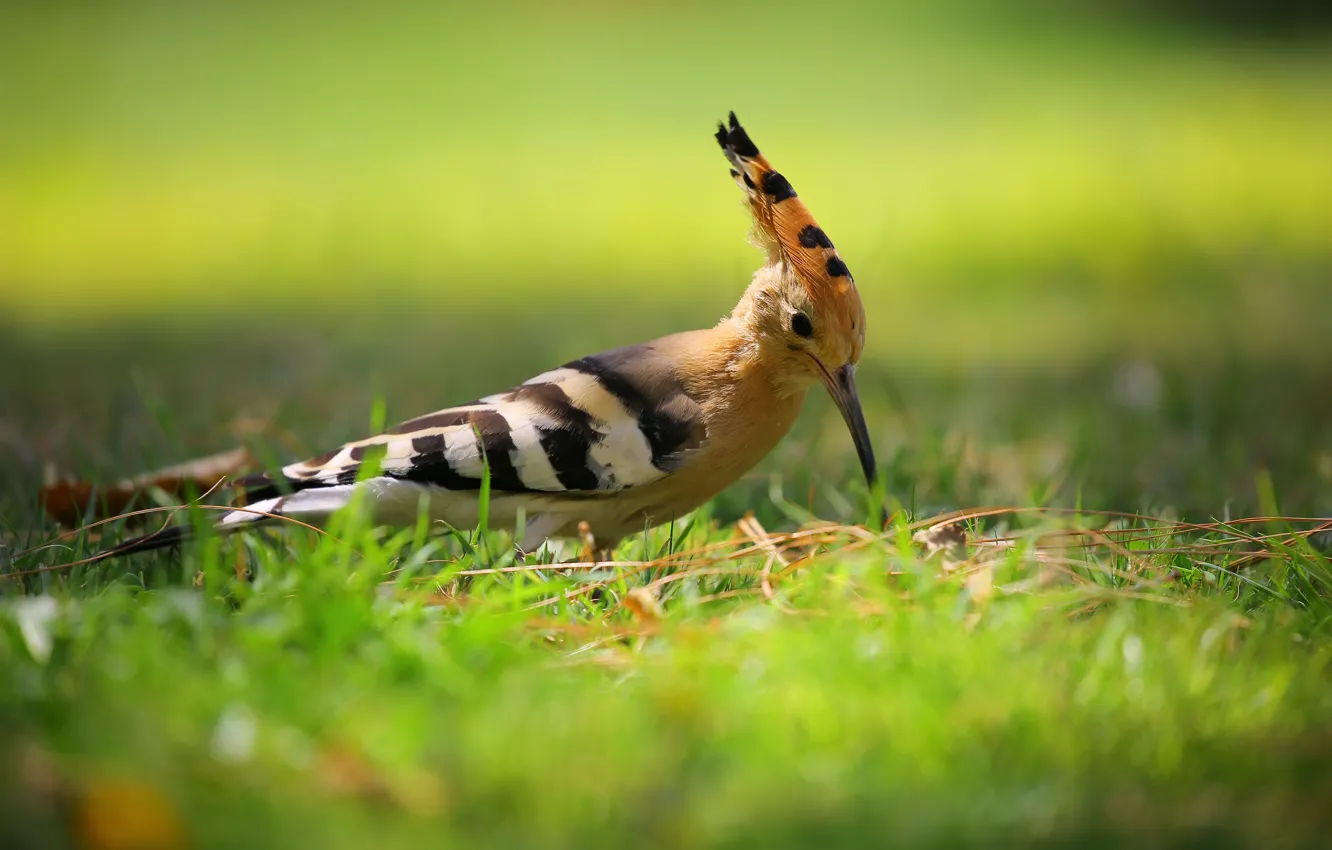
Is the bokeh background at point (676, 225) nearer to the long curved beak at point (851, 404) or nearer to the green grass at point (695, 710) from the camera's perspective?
the long curved beak at point (851, 404)

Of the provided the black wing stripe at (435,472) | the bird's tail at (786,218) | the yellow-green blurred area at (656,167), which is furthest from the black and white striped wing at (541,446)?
the yellow-green blurred area at (656,167)

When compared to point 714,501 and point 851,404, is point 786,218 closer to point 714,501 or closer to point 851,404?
point 851,404

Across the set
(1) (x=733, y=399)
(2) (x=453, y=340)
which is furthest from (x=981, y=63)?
(1) (x=733, y=399)

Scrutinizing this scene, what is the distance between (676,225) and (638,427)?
210 inches

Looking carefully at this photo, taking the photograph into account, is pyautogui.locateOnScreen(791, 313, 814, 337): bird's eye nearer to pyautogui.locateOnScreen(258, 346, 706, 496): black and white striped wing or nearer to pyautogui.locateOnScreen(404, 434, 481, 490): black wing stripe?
pyautogui.locateOnScreen(258, 346, 706, 496): black and white striped wing

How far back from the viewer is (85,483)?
3281 millimetres

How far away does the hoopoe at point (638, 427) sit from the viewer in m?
2.83

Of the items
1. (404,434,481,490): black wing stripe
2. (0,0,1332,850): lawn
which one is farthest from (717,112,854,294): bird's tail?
(404,434,481,490): black wing stripe

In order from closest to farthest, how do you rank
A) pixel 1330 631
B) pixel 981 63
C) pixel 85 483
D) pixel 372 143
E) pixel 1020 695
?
pixel 1020 695 < pixel 1330 631 < pixel 85 483 < pixel 372 143 < pixel 981 63

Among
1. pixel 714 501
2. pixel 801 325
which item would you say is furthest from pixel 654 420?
pixel 714 501

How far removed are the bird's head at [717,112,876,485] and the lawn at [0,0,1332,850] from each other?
0.34m

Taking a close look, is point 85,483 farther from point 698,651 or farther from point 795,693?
point 795,693

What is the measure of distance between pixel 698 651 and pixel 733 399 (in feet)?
3.21

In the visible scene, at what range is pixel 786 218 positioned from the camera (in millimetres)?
2973
